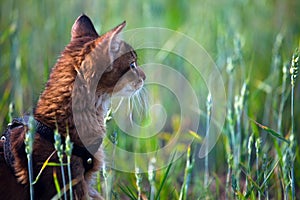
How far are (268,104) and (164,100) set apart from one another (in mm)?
895

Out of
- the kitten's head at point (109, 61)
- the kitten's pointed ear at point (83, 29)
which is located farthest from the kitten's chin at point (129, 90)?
the kitten's pointed ear at point (83, 29)

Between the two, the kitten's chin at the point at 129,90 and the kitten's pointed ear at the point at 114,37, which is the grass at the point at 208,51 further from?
the kitten's pointed ear at the point at 114,37

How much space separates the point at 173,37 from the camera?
4801 mm

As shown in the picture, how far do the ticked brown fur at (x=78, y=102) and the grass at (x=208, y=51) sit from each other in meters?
0.37

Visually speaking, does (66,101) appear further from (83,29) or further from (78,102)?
(83,29)

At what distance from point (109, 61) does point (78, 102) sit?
0.61 ft

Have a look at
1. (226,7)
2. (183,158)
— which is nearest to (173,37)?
(226,7)

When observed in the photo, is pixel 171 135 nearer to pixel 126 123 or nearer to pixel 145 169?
pixel 126 123

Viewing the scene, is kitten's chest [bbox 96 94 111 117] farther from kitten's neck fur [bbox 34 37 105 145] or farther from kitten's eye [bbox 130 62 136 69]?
kitten's eye [bbox 130 62 136 69]

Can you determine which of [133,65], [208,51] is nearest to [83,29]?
[133,65]

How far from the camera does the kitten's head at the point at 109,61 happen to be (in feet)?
8.39

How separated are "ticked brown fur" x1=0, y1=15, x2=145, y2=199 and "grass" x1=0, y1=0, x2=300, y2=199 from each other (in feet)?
1.22

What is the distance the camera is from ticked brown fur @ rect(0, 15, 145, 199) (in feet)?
8.14

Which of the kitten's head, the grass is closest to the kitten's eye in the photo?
the kitten's head
